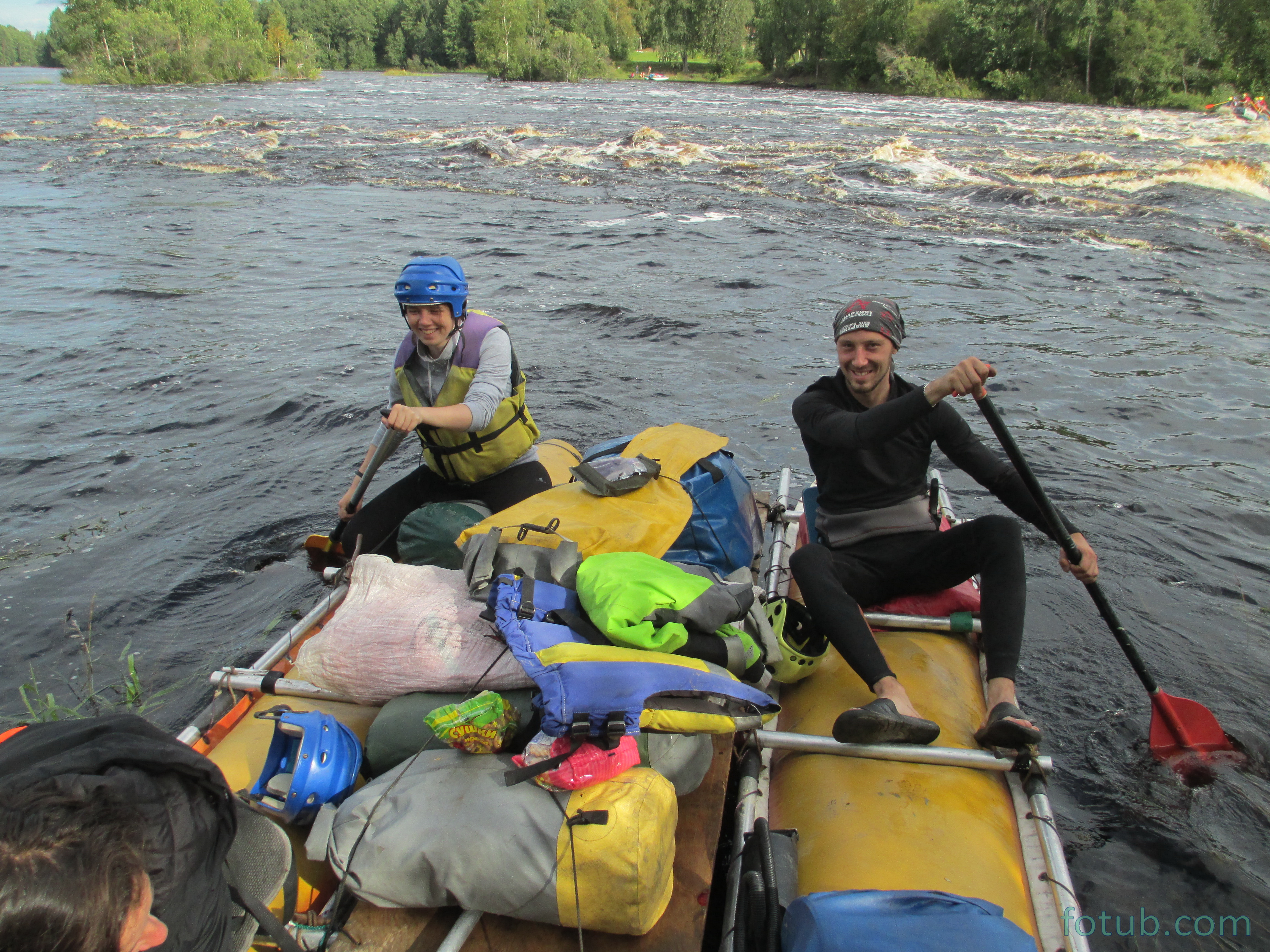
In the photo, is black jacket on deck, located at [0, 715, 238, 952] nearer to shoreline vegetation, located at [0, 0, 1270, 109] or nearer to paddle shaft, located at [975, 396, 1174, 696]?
paddle shaft, located at [975, 396, 1174, 696]

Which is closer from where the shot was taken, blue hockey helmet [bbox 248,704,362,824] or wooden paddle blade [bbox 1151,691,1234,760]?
blue hockey helmet [bbox 248,704,362,824]

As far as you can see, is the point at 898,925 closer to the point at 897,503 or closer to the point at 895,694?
the point at 895,694

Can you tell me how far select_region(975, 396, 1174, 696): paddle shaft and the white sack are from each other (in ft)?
6.81

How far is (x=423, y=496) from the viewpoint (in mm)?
4754

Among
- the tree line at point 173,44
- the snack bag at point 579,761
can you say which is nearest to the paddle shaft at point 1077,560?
the snack bag at point 579,761

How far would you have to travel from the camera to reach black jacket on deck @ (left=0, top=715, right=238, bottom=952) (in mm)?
1646

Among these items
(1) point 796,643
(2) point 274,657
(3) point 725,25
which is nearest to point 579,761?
(1) point 796,643

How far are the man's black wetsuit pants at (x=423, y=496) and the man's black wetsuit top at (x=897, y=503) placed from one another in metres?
1.52

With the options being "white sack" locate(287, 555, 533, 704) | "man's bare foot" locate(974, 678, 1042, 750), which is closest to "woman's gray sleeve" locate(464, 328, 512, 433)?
"white sack" locate(287, 555, 533, 704)

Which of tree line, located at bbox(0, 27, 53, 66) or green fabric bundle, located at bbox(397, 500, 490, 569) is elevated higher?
tree line, located at bbox(0, 27, 53, 66)

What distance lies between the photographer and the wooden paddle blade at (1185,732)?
3688 mm

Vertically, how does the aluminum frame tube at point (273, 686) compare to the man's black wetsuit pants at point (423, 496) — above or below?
→ below

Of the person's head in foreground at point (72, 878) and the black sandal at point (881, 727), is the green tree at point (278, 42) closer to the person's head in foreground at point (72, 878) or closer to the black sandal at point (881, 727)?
the black sandal at point (881, 727)

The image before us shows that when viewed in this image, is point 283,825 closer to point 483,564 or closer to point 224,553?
point 483,564
